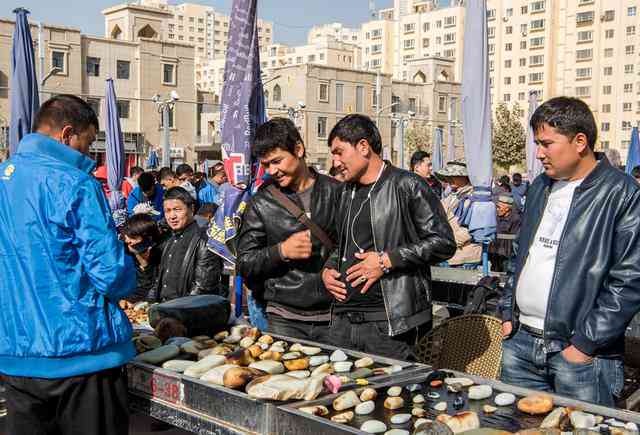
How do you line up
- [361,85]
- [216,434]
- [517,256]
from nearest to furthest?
[216,434], [517,256], [361,85]

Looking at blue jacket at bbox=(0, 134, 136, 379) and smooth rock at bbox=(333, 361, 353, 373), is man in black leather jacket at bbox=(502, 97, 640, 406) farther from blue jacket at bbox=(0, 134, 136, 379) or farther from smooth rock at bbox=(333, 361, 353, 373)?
blue jacket at bbox=(0, 134, 136, 379)

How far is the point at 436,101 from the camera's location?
6500 centimetres

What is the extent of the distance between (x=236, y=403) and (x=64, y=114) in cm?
137

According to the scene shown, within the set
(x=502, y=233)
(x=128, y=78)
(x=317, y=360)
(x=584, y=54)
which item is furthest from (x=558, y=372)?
(x=584, y=54)

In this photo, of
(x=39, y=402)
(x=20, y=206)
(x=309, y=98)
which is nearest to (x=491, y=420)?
(x=39, y=402)

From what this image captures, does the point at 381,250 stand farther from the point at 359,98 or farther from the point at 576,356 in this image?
the point at 359,98

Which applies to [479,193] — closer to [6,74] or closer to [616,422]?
[616,422]

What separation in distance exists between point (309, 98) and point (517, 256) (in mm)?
52532

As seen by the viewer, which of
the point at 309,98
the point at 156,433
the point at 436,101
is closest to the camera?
the point at 156,433

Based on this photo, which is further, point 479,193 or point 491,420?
point 479,193

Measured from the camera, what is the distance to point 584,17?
2953 inches

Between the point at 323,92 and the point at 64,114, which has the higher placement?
the point at 323,92

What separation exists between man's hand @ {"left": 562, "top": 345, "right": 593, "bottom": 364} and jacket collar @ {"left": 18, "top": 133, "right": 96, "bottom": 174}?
7.04ft

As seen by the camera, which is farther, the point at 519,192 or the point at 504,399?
the point at 519,192
